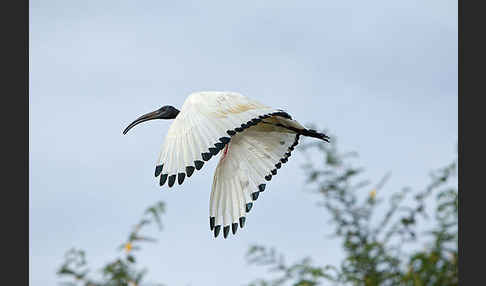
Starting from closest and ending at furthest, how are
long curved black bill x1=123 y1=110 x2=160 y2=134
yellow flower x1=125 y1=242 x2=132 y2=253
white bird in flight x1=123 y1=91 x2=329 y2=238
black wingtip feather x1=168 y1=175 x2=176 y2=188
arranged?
1. black wingtip feather x1=168 y1=175 x2=176 y2=188
2. white bird in flight x1=123 y1=91 x2=329 y2=238
3. yellow flower x1=125 y1=242 x2=132 y2=253
4. long curved black bill x1=123 y1=110 x2=160 y2=134

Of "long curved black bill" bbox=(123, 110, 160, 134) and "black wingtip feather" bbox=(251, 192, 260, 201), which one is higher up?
"long curved black bill" bbox=(123, 110, 160, 134)

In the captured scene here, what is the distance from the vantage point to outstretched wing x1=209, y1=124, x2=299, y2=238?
224 inches

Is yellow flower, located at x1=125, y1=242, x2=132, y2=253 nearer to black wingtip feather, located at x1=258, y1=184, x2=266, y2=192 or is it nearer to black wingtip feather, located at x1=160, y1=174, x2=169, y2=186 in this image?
black wingtip feather, located at x1=160, y1=174, x2=169, y2=186

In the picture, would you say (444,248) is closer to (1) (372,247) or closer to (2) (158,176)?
(1) (372,247)

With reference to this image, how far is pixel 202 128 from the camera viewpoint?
4.83 meters

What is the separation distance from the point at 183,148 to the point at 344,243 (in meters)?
1.20

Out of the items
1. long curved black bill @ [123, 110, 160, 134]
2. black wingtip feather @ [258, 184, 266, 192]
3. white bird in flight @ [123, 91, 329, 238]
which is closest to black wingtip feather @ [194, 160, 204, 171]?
white bird in flight @ [123, 91, 329, 238]

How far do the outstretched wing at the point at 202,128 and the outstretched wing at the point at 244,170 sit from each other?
61 centimetres

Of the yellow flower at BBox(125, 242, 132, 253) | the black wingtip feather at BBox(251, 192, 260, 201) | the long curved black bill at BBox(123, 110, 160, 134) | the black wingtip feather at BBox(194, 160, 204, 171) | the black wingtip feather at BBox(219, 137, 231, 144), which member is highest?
the long curved black bill at BBox(123, 110, 160, 134)

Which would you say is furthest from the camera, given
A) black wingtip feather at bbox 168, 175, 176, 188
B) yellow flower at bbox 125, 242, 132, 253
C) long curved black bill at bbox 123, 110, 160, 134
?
long curved black bill at bbox 123, 110, 160, 134

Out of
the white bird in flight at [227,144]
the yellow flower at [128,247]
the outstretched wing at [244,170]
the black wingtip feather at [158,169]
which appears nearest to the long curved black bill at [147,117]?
the white bird in flight at [227,144]

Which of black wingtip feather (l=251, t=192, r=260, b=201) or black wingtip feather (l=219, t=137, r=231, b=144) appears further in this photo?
black wingtip feather (l=251, t=192, r=260, b=201)

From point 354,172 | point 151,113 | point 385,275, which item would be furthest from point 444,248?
point 151,113

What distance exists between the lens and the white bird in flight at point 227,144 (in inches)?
184
